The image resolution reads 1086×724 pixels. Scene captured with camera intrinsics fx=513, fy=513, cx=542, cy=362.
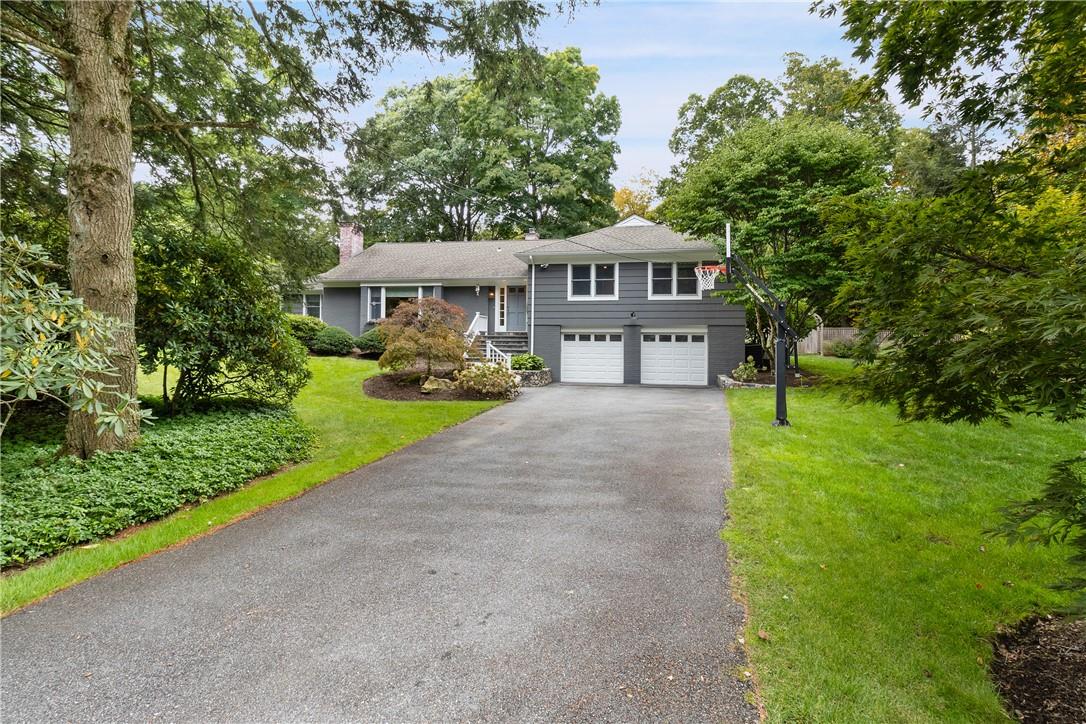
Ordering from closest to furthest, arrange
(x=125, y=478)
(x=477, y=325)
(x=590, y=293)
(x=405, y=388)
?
(x=125, y=478) → (x=405, y=388) → (x=590, y=293) → (x=477, y=325)

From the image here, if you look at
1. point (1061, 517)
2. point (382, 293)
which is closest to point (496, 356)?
point (382, 293)

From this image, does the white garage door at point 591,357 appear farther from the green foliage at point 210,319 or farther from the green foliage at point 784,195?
the green foliage at point 210,319

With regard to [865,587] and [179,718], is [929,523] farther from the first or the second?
[179,718]

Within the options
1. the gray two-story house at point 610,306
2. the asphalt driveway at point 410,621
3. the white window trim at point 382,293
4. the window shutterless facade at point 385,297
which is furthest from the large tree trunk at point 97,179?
the window shutterless facade at point 385,297

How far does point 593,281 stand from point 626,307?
147 centimetres

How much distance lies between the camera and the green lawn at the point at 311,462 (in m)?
3.54

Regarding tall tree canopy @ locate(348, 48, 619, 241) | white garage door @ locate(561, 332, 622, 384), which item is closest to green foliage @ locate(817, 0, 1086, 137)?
white garage door @ locate(561, 332, 622, 384)

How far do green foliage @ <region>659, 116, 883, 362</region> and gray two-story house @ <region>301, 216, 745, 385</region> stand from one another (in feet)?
4.08

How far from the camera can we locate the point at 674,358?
17109 mm

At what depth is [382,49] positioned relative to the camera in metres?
7.37

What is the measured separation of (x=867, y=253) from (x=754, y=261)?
12773mm

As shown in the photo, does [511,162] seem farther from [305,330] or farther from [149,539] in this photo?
[149,539]

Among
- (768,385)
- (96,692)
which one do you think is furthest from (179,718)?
(768,385)

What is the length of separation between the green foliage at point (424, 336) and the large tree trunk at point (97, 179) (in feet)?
24.7
